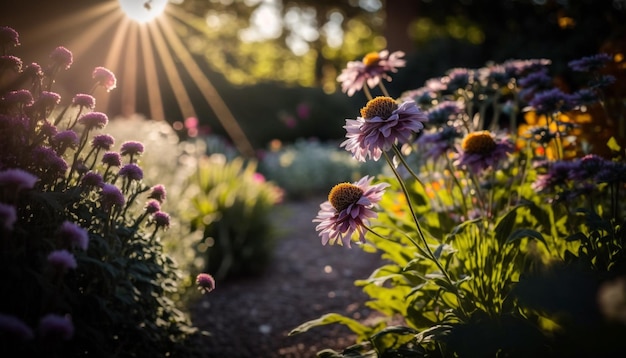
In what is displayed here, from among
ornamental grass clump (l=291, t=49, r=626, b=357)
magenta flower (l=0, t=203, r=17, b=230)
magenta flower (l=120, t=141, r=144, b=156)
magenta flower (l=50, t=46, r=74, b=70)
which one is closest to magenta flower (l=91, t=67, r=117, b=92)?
magenta flower (l=50, t=46, r=74, b=70)

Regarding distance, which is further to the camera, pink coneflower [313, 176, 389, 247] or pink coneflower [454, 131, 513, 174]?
pink coneflower [454, 131, 513, 174]

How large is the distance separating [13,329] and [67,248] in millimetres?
413

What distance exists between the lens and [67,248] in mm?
1654

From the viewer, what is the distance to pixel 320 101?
13.7 meters

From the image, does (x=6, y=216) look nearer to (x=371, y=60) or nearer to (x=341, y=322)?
(x=341, y=322)

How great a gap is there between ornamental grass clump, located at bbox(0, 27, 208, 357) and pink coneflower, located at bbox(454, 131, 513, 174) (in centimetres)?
132

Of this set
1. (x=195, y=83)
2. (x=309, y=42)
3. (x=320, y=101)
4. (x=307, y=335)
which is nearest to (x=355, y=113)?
(x=320, y=101)

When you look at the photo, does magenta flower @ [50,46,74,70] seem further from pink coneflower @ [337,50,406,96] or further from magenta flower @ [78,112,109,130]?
pink coneflower @ [337,50,406,96]

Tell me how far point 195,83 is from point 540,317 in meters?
11.7

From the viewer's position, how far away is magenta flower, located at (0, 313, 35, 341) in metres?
1.27

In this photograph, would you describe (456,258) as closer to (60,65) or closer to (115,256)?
(115,256)

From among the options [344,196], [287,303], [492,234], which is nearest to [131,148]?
[344,196]

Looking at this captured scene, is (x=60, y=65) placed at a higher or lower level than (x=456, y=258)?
higher

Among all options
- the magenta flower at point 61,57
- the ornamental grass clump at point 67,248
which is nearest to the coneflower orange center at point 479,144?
the ornamental grass clump at point 67,248
